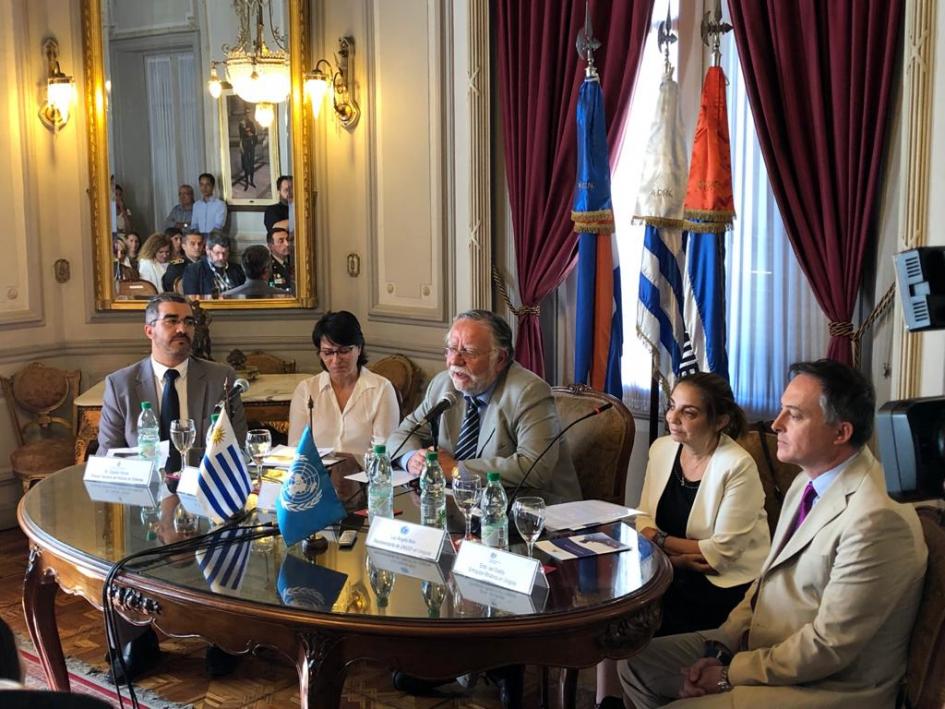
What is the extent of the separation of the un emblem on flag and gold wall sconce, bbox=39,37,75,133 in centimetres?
350

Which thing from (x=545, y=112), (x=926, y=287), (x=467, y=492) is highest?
(x=545, y=112)

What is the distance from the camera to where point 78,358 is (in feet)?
17.9

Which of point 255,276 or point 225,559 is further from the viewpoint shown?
point 255,276

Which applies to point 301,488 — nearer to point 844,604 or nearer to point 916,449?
point 844,604

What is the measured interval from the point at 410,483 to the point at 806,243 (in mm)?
1839

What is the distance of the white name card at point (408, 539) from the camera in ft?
7.96

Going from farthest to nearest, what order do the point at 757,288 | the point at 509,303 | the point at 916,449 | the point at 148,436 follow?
the point at 509,303, the point at 757,288, the point at 148,436, the point at 916,449

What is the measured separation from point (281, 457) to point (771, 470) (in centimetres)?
163

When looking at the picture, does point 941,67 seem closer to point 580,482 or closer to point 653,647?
point 580,482

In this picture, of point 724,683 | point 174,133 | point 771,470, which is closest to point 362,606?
point 724,683

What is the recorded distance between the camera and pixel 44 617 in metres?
3.02

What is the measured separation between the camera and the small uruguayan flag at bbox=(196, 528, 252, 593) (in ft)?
7.61

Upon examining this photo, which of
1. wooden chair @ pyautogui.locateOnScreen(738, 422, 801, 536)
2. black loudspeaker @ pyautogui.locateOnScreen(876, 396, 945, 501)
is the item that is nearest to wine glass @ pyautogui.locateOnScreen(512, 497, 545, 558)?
black loudspeaker @ pyautogui.locateOnScreen(876, 396, 945, 501)

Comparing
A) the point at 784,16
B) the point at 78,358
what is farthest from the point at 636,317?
the point at 78,358
